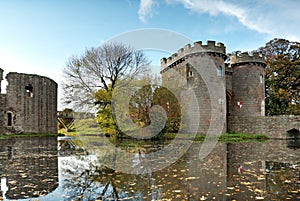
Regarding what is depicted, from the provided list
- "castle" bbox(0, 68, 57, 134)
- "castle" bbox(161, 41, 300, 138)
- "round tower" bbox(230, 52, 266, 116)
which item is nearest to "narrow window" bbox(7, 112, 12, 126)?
"castle" bbox(0, 68, 57, 134)

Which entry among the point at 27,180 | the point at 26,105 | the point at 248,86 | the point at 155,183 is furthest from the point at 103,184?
the point at 26,105

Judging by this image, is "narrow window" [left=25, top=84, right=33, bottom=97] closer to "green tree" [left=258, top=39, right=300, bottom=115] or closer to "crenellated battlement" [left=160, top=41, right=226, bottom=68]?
"crenellated battlement" [left=160, top=41, right=226, bottom=68]

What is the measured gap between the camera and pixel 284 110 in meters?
30.3

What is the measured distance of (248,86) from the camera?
83.0ft

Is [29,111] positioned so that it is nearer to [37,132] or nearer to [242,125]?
[37,132]

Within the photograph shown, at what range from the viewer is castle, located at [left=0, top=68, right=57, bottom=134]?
25.9 metres

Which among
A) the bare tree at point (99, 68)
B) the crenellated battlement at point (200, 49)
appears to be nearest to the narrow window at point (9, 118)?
the bare tree at point (99, 68)

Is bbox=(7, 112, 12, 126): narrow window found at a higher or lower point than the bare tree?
lower

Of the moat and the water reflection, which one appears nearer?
the moat

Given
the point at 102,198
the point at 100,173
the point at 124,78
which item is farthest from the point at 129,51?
the point at 102,198

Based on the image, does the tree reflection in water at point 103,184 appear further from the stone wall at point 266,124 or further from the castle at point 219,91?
the stone wall at point 266,124

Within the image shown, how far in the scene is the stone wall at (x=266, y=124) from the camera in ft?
71.9

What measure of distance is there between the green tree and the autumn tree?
16.7 metres

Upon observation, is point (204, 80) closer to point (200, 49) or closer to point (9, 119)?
point (200, 49)
